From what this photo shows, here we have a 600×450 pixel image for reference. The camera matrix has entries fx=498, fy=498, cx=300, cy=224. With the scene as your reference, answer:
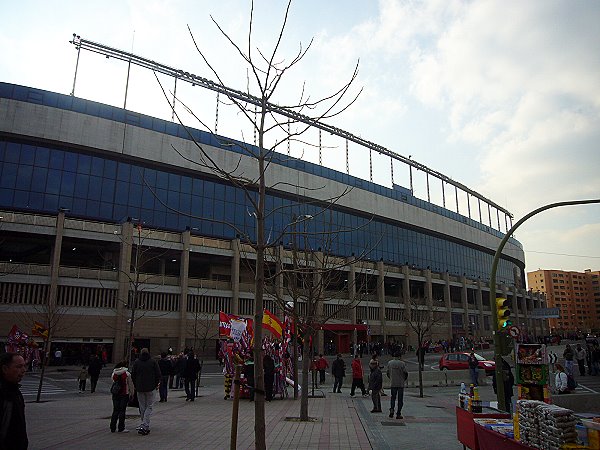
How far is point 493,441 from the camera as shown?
695 cm

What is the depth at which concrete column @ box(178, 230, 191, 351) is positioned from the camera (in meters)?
45.1

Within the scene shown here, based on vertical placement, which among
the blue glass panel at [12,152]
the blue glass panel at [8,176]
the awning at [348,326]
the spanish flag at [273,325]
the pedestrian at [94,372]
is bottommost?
the pedestrian at [94,372]

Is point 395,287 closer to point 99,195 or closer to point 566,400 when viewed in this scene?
point 99,195

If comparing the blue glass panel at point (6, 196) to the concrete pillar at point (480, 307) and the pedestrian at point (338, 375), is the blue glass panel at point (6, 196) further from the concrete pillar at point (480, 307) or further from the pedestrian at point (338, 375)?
the concrete pillar at point (480, 307)

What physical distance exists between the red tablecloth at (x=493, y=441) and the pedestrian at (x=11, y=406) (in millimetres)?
5341

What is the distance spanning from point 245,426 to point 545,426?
826cm

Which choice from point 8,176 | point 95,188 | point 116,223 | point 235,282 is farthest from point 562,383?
point 8,176

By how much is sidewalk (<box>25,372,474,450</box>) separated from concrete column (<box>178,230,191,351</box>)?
26.5 meters

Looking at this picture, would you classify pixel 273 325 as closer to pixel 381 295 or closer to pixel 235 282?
pixel 235 282

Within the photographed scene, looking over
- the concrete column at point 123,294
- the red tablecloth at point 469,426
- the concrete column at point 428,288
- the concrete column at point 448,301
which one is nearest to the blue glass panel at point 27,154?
the concrete column at point 123,294

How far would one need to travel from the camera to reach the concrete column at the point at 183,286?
148 ft

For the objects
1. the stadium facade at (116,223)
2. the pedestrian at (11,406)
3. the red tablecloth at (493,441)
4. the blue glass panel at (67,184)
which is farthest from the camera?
the blue glass panel at (67,184)

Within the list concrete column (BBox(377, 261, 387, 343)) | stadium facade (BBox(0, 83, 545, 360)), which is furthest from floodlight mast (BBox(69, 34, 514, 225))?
concrete column (BBox(377, 261, 387, 343))

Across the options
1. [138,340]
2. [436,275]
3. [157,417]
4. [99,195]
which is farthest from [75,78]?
[436,275]
